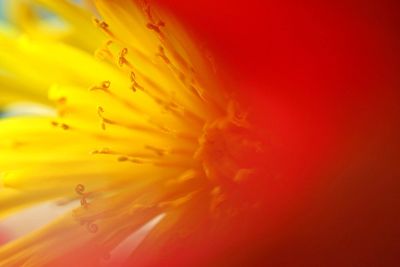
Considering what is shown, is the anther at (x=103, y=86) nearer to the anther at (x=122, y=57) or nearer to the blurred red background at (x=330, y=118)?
the anther at (x=122, y=57)

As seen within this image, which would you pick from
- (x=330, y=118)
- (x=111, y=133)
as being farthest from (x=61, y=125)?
(x=330, y=118)

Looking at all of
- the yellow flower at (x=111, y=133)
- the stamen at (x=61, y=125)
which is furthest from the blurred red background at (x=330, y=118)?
the stamen at (x=61, y=125)

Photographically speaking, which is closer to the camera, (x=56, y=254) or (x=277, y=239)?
(x=277, y=239)

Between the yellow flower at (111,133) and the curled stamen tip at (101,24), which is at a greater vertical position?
the curled stamen tip at (101,24)

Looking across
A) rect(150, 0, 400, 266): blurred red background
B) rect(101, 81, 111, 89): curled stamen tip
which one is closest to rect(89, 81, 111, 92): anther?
rect(101, 81, 111, 89): curled stamen tip

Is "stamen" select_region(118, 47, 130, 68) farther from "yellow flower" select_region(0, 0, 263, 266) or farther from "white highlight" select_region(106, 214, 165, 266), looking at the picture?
"white highlight" select_region(106, 214, 165, 266)

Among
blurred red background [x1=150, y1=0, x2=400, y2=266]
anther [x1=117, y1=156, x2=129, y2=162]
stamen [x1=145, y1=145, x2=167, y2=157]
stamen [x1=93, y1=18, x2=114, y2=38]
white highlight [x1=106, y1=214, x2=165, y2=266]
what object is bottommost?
blurred red background [x1=150, y1=0, x2=400, y2=266]

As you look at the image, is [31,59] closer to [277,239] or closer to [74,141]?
[74,141]

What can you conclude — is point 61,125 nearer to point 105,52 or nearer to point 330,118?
point 105,52

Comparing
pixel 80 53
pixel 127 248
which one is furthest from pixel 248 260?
pixel 80 53
